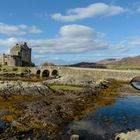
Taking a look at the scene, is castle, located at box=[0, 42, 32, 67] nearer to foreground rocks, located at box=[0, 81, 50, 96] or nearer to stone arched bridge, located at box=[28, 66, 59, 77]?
stone arched bridge, located at box=[28, 66, 59, 77]

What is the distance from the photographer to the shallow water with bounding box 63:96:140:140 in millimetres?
30859

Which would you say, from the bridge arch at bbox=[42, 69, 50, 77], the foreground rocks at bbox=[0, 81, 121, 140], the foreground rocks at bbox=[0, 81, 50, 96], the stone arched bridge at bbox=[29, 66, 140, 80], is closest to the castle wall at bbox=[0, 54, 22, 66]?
the stone arched bridge at bbox=[29, 66, 140, 80]

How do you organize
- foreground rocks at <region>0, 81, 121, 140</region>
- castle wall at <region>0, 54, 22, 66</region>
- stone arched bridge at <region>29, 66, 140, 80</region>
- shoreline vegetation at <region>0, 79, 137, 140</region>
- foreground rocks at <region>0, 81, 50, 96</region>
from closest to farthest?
1. shoreline vegetation at <region>0, 79, 137, 140</region>
2. foreground rocks at <region>0, 81, 121, 140</region>
3. foreground rocks at <region>0, 81, 50, 96</region>
4. stone arched bridge at <region>29, 66, 140, 80</region>
5. castle wall at <region>0, 54, 22, 66</region>

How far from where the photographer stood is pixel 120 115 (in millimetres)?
41625

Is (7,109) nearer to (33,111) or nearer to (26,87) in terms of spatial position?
(33,111)

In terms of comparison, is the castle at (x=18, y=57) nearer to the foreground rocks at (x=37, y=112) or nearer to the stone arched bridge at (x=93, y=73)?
the stone arched bridge at (x=93, y=73)

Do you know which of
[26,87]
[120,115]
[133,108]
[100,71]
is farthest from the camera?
[100,71]

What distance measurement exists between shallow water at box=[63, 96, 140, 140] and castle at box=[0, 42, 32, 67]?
94.2m

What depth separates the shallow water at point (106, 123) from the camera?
30.9 m

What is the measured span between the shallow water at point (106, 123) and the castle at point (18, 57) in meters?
94.2

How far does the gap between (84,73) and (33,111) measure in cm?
6647

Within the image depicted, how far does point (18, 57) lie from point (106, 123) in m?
108

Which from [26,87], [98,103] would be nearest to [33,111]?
[98,103]

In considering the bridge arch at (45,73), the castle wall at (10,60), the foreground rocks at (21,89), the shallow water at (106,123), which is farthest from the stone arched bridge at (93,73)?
the shallow water at (106,123)
